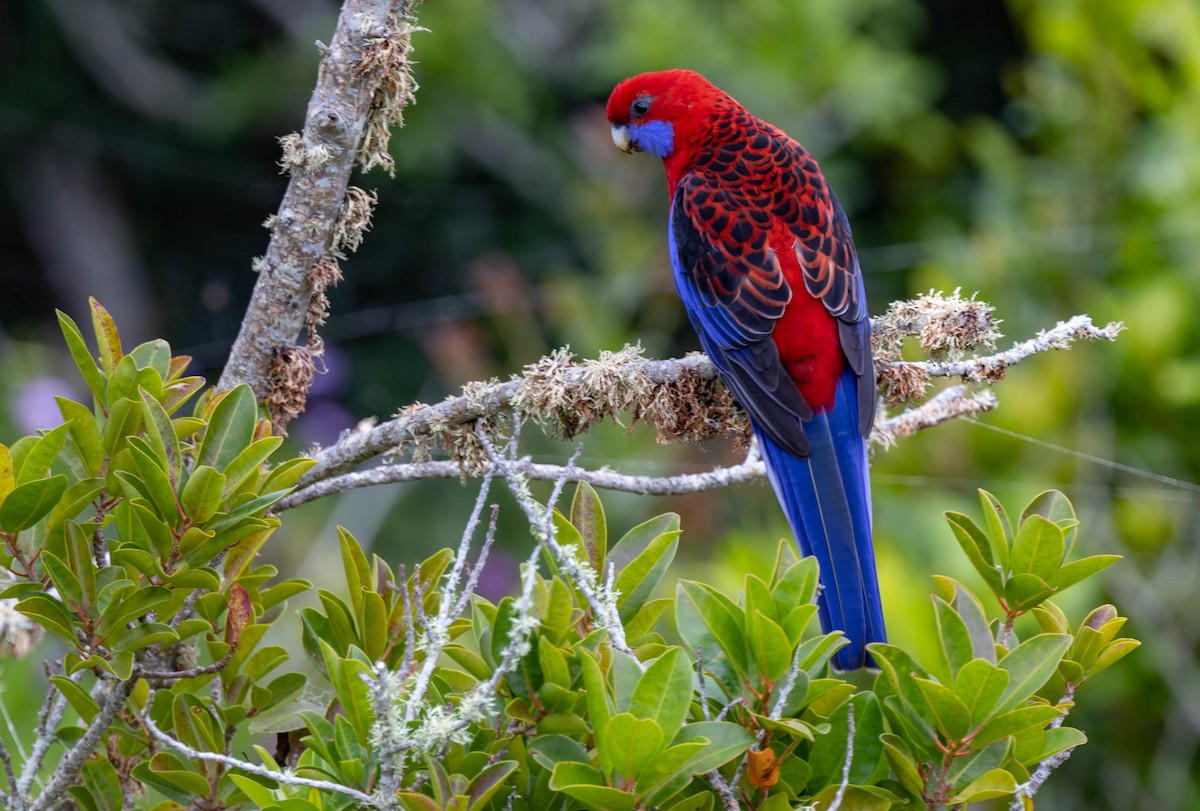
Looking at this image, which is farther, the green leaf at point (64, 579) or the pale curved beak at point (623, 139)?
the pale curved beak at point (623, 139)

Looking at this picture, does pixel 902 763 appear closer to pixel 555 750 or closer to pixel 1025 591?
pixel 1025 591

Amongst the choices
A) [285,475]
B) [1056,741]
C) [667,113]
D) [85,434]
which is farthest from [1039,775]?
[667,113]

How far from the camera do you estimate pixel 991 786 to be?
3.76ft

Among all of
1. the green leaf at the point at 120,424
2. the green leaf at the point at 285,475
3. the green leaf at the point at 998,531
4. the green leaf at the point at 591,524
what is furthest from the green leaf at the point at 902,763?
the green leaf at the point at 120,424

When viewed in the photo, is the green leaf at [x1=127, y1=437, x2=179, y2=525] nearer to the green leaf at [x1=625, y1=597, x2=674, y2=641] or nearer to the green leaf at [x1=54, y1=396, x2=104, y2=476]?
the green leaf at [x1=54, y1=396, x2=104, y2=476]

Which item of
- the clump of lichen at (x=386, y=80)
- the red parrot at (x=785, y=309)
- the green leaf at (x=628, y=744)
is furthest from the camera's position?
the red parrot at (x=785, y=309)

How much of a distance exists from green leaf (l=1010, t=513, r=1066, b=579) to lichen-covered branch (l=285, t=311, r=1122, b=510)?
1.43 ft

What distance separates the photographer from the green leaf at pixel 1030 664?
1.15m

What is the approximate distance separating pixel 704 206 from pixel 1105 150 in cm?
243

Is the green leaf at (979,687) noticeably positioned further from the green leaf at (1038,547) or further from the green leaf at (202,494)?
the green leaf at (202,494)

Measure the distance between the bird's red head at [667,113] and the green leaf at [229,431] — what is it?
1639 millimetres

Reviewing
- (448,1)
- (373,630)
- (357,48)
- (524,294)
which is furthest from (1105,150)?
(373,630)

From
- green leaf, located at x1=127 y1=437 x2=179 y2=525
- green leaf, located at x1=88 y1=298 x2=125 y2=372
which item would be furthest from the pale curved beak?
green leaf, located at x1=127 y1=437 x2=179 y2=525

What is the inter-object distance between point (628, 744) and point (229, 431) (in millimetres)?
574
